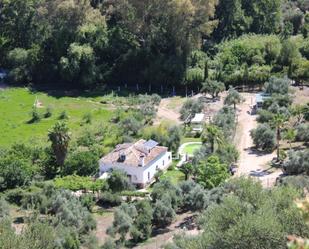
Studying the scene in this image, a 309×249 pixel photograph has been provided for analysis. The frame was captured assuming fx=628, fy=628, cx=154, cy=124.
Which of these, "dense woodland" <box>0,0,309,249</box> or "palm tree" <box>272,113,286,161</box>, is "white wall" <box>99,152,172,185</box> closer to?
"dense woodland" <box>0,0,309,249</box>

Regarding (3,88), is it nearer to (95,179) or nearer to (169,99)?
(169,99)

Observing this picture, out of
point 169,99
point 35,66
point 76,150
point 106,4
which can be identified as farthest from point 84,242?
point 106,4

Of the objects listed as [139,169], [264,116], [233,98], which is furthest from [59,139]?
[233,98]

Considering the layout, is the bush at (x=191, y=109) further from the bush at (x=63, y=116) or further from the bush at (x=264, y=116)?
the bush at (x=63, y=116)

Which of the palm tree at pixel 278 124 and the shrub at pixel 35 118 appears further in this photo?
the shrub at pixel 35 118

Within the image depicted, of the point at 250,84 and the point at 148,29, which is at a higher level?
the point at 148,29

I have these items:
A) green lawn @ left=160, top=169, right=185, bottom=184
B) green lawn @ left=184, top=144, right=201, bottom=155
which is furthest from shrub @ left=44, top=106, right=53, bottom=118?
green lawn @ left=160, top=169, right=185, bottom=184

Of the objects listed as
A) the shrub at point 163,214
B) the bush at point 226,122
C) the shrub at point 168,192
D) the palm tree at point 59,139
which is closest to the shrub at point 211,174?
the shrub at point 168,192
